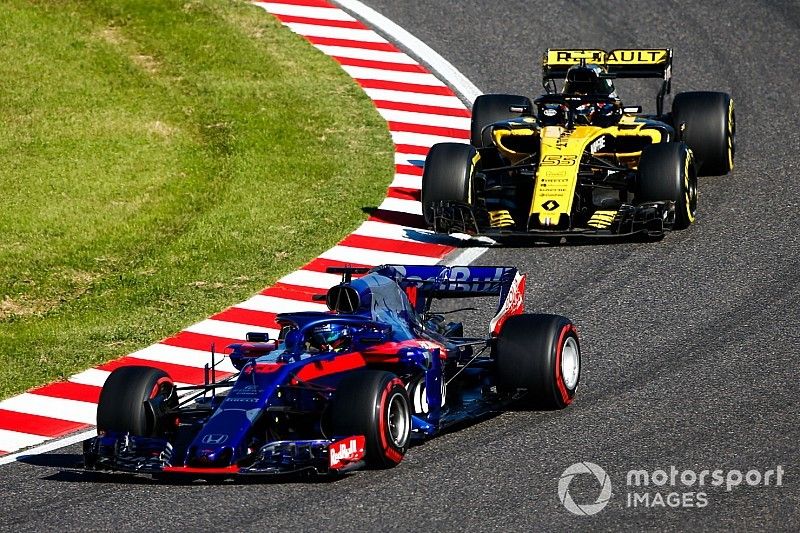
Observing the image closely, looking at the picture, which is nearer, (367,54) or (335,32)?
(367,54)

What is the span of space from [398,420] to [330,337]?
917 mm

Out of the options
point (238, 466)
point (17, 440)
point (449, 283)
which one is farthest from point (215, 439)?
point (449, 283)

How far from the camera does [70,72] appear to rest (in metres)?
24.5

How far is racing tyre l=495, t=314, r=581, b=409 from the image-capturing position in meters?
12.4

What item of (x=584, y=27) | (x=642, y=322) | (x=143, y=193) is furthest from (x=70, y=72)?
(x=642, y=322)

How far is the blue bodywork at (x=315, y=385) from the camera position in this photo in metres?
11.1

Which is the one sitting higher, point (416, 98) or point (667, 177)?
point (416, 98)

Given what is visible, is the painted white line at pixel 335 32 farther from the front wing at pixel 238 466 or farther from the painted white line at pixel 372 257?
the front wing at pixel 238 466

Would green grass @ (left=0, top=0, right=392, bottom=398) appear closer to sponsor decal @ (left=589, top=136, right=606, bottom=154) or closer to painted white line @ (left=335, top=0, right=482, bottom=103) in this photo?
painted white line @ (left=335, top=0, right=482, bottom=103)

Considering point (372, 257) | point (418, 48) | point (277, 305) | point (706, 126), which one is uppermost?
point (418, 48)

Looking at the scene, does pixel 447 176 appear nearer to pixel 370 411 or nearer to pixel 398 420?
pixel 398 420

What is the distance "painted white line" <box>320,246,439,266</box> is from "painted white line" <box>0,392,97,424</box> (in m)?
4.46

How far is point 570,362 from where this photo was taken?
1291 cm

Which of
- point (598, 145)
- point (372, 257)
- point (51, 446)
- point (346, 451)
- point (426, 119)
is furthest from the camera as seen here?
point (426, 119)
